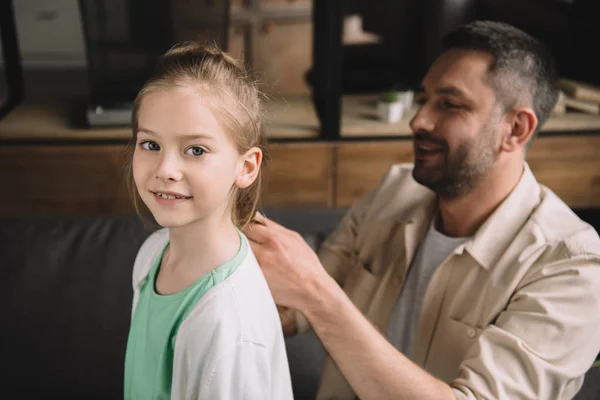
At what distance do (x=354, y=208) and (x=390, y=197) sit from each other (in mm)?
97

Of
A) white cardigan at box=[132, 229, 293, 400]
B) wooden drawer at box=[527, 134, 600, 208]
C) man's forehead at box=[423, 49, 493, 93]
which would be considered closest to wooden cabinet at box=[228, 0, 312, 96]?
wooden drawer at box=[527, 134, 600, 208]

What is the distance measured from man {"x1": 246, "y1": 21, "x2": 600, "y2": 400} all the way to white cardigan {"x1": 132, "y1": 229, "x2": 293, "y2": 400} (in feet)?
0.83

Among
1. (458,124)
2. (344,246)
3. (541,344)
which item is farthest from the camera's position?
(344,246)

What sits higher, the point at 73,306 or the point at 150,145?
the point at 150,145

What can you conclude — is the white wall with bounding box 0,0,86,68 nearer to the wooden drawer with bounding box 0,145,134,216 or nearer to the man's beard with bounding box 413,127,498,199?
the wooden drawer with bounding box 0,145,134,216

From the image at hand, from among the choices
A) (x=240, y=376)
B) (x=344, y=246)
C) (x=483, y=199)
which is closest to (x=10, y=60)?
(x=344, y=246)

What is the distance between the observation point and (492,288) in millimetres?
1235

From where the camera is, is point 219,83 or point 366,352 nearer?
point 219,83

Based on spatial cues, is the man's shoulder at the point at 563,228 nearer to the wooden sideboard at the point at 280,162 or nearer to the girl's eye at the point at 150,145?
the girl's eye at the point at 150,145

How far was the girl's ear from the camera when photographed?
88 centimetres

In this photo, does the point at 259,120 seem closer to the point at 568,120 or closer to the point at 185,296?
the point at 185,296

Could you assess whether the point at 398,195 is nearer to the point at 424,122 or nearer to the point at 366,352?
the point at 424,122

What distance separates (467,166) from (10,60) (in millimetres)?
2211

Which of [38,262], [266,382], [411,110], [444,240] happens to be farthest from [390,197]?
[411,110]
